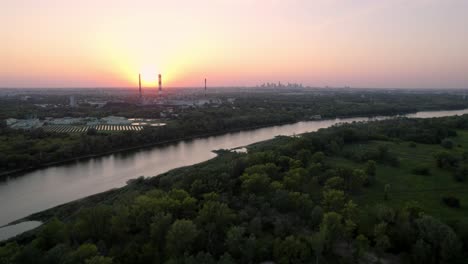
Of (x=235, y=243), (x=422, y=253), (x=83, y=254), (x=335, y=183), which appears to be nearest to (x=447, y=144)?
(x=335, y=183)

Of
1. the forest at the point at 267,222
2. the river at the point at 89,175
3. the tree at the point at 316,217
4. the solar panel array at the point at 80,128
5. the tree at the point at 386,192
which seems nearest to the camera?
the forest at the point at 267,222

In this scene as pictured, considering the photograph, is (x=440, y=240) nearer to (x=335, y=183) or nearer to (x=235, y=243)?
(x=335, y=183)

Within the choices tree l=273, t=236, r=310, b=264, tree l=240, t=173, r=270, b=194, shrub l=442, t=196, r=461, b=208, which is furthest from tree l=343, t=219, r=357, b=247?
shrub l=442, t=196, r=461, b=208

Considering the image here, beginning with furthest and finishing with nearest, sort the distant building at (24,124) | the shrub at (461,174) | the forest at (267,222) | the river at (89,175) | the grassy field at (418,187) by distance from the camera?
the distant building at (24,124) → the river at (89,175) → the shrub at (461,174) → the grassy field at (418,187) → the forest at (267,222)

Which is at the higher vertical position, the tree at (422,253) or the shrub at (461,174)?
A: the shrub at (461,174)

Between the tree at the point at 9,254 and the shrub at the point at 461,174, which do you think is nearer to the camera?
the tree at the point at 9,254

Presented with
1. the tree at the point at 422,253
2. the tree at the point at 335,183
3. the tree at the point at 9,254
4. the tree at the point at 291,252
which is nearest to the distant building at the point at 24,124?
the tree at the point at 9,254

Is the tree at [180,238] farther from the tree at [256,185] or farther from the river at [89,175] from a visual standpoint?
the river at [89,175]

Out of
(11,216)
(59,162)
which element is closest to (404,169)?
(11,216)
